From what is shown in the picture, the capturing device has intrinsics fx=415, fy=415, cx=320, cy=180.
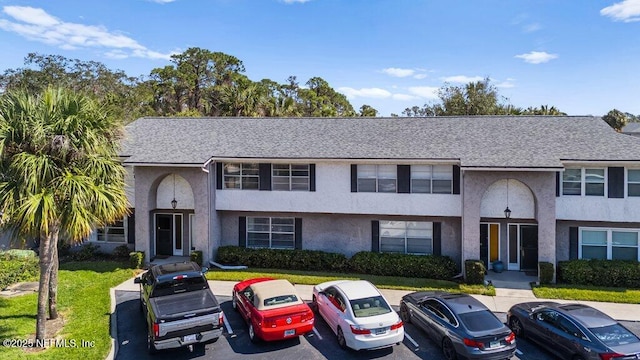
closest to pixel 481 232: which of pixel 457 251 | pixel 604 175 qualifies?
pixel 457 251

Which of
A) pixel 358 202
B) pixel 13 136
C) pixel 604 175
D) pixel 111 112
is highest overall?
pixel 111 112

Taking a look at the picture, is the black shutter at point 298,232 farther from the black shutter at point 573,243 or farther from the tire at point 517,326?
the black shutter at point 573,243

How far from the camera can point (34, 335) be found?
40.3 feet

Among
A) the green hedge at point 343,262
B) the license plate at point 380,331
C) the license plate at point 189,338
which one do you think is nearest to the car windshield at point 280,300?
the license plate at point 189,338

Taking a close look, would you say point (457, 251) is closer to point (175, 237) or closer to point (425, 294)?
point (425, 294)

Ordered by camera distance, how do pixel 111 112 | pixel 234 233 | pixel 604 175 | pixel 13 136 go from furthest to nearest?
pixel 234 233 → pixel 604 175 → pixel 111 112 → pixel 13 136

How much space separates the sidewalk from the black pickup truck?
3.89 m

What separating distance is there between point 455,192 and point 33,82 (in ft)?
156

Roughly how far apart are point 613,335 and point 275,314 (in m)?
8.83

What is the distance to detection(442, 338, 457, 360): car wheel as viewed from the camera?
36.5 ft

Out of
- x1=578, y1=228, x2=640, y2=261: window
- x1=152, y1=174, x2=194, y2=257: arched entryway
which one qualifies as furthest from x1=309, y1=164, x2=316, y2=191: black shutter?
x1=578, y1=228, x2=640, y2=261: window

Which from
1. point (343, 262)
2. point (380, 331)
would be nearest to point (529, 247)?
point (343, 262)

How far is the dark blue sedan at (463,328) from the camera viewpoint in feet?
34.9

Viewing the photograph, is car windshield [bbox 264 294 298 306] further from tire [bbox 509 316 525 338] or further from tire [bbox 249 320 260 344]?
tire [bbox 509 316 525 338]
